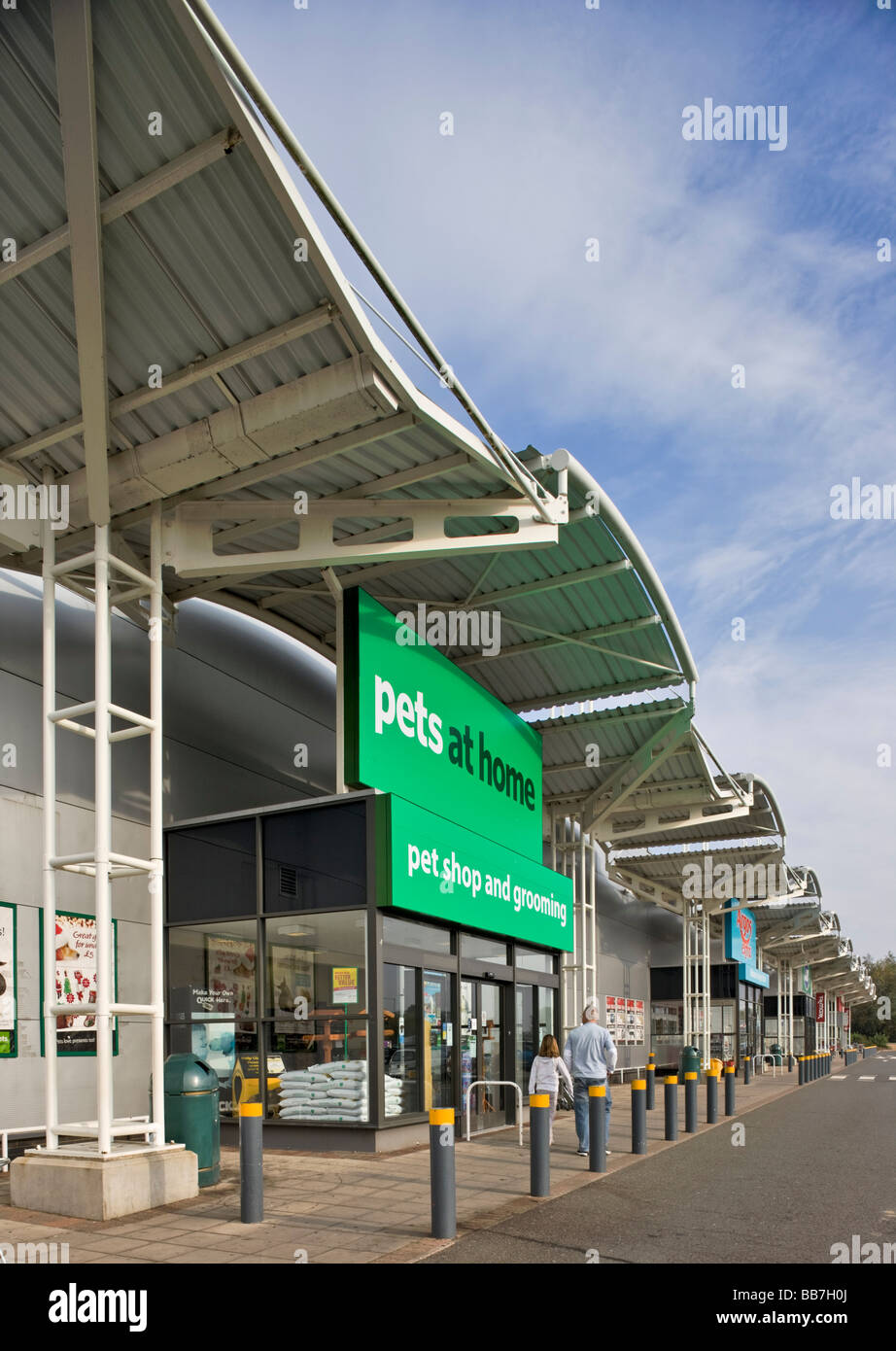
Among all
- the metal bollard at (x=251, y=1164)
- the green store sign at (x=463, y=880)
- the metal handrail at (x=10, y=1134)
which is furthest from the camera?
the green store sign at (x=463, y=880)

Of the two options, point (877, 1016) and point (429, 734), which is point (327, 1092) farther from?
point (877, 1016)

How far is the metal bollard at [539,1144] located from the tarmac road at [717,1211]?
0.71ft

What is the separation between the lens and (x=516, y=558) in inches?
618

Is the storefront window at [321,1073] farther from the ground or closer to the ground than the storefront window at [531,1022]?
farther from the ground

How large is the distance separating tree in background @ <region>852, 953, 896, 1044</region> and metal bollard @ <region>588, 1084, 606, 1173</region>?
4926 inches

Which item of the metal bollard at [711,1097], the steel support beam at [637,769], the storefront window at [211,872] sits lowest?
the metal bollard at [711,1097]

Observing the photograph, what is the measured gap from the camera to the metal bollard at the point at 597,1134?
1122cm

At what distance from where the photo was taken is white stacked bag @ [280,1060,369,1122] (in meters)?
12.9

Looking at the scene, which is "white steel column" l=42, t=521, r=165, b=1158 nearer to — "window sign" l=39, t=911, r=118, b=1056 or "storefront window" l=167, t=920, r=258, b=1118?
"window sign" l=39, t=911, r=118, b=1056

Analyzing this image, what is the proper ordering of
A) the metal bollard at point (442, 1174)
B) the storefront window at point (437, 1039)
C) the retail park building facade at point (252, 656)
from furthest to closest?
1. the storefront window at point (437, 1039)
2. the retail park building facade at point (252, 656)
3. the metal bollard at point (442, 1174)

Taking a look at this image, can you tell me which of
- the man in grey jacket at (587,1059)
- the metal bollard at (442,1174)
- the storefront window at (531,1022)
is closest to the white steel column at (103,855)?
the metal bollard at (442,1174)

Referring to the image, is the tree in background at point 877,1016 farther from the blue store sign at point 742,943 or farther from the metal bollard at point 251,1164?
the metal bollard at point 251,1164

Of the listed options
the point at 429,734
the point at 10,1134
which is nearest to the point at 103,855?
the point at 10,1134
